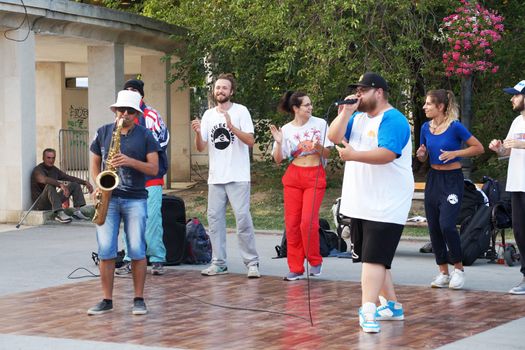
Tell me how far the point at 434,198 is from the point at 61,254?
211 inches

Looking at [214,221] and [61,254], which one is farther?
[61,254]

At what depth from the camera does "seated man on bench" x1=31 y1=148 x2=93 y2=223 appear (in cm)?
1772

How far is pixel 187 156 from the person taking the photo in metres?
26.8

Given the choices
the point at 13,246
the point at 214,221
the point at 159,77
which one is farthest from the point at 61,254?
the point at 159,77

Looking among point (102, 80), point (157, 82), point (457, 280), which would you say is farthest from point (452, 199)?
point (157, 82)

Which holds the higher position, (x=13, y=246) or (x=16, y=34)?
(x=16, y=34)

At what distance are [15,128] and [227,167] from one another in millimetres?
7654

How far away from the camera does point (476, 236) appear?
11.9 meters

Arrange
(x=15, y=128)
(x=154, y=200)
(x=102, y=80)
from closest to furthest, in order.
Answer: (x=154, y=200) < (x=15, y=128) < (x=102, y=80)

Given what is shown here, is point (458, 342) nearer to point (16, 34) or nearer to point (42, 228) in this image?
point (42, 228)

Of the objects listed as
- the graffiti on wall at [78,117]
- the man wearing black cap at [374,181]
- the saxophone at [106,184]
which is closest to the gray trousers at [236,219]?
the saxophone at [106,184]

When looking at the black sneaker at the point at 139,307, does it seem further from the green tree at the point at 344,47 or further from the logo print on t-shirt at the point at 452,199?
the green tree at the point at 344,47

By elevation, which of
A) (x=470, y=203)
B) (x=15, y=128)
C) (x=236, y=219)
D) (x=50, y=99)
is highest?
(x=50, y=99)

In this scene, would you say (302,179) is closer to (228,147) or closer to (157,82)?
(228,147)
